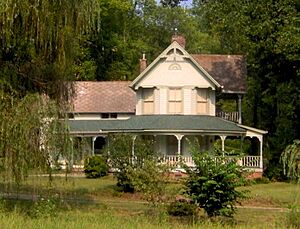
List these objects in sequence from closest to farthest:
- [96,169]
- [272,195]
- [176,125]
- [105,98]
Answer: [272,195]
[96,169]
[176,125]
[105,98]

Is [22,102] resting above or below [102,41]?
below

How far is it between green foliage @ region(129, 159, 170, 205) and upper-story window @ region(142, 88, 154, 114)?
21.4 m

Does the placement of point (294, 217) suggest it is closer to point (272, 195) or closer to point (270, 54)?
point (272, 195)

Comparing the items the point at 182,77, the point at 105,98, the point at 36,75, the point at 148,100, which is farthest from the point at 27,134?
the point at 105,98

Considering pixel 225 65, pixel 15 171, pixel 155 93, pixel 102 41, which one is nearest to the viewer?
pixel 15 171

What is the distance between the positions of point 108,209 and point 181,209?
251 centimetres

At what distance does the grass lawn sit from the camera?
645 inches

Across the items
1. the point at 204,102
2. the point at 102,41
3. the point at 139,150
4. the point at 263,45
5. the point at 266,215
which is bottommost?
the point at 266,215

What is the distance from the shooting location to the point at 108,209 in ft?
84.1

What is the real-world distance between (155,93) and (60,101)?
2444 centimetres

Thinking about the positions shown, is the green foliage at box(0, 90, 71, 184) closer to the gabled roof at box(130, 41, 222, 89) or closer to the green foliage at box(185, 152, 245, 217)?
the green foliage at box(185, 152, 245, 217)

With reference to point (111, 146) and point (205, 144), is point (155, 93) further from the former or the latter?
point (111, 146)

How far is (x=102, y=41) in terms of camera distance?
70.4 m

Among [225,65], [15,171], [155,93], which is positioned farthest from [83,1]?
[225,65]
